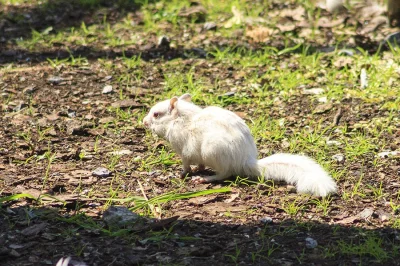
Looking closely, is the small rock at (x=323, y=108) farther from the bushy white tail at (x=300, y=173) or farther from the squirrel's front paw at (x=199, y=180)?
the squirrel's front paw at (x=199, y=180)

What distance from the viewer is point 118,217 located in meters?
4.54

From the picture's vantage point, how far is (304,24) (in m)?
8.22

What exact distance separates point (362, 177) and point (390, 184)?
0.67 feet

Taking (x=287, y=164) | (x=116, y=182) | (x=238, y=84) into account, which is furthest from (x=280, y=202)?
(x=238, y=84)

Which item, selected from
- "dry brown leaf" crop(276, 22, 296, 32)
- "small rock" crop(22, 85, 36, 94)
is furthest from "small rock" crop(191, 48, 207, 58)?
"small rock" crop(22, 85, 36, 94)

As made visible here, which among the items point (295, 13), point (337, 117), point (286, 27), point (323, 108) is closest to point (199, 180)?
point (337, 117)

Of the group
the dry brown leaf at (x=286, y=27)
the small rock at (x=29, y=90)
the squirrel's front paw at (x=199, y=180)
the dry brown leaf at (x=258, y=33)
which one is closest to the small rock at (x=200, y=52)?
the dry brown leaf at (x=258, y=33)

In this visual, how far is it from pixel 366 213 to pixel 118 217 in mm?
1554

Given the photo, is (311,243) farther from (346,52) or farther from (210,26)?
Result: (210,26)

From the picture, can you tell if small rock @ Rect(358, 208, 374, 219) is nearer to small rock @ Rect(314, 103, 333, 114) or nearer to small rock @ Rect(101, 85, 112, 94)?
small rock @ Rect(314, 103, 333, 114)

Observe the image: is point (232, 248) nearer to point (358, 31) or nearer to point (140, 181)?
point (140, 181)

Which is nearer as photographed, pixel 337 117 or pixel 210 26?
pixel 337 117

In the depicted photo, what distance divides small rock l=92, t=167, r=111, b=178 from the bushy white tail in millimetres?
1099

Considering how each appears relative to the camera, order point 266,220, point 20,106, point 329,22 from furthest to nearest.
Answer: point 329,22
point 20,106
point 266,220
